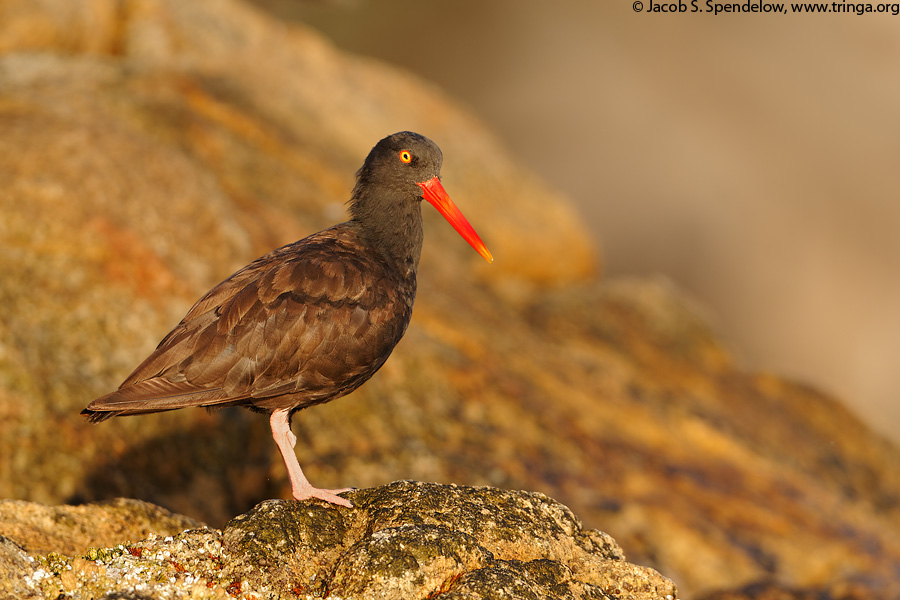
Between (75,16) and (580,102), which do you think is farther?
(580,102)

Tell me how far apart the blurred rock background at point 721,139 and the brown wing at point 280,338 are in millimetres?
31082

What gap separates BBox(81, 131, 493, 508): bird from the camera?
712 cm

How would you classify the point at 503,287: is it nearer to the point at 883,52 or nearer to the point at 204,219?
the point at 204,219

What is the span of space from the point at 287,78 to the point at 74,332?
12.6 metres

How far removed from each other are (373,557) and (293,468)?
1863 mm

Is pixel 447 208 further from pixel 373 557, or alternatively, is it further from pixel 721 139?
pixel 721 139

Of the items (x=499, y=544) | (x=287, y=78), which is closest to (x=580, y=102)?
(x=287, y=78)

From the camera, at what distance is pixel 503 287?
20719 millimetres

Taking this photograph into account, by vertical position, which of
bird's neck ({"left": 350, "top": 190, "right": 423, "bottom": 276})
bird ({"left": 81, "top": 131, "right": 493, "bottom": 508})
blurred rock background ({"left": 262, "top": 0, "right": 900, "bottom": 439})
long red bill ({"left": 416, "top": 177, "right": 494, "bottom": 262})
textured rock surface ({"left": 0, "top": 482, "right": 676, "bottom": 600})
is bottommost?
textured rock surface ({"left": 0, "top": 482, "right": 676, "bottom": 600})

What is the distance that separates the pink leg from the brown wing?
0.70 ft

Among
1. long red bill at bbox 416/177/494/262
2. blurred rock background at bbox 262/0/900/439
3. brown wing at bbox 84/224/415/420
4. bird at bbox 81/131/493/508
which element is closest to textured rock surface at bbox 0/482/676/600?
bird at bbox 81/131/493/508

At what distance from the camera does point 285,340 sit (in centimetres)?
752

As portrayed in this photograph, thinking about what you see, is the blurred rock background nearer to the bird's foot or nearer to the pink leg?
the pink leg

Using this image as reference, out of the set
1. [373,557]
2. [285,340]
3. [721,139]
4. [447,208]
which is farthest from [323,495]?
[721,139]
